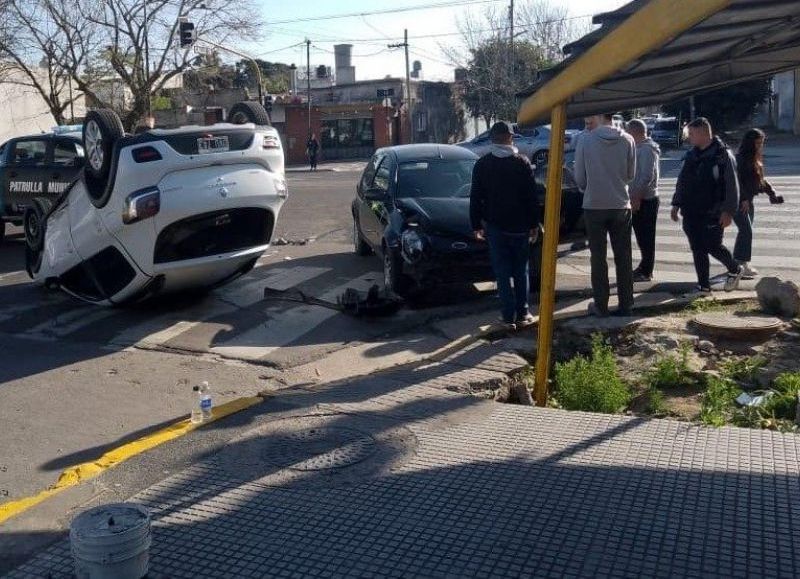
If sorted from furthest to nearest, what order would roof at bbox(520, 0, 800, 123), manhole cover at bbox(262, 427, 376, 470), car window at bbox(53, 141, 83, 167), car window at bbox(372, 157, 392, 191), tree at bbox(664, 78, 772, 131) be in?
1. tree at bbox(664, 78, 772, 131)
2. car window at bbox(53, 141, 83, 167)
3. car window at bbox(372, 157, 392, 191)
4. manhole cover at bbox(262, 427, 376, 470)
5. roof at bbox(520, 0, 800, 123)

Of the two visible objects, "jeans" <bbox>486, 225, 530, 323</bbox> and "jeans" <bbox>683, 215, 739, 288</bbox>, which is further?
"jeans" <bbox>683, 215, 739, 288</bbox>

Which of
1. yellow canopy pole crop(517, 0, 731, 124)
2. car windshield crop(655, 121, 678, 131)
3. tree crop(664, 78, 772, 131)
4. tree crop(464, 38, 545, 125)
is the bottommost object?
car windshield crop(655, 121, 678, 131)

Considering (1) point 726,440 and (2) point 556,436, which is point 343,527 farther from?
(1) point 726,440

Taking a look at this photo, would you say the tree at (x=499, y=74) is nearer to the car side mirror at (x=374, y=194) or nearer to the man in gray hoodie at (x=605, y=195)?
the car side mirror at (x=374, y=194)

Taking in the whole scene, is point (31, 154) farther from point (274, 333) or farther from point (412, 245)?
point (412, 245)

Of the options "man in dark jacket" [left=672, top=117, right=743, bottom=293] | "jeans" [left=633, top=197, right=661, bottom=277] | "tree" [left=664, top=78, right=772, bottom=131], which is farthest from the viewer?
"tree" [left=664, top=78, right=772, bottom=131]

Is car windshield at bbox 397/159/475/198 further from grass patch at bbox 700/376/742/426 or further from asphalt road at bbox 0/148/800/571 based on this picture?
grass patch at bbox 700/376/742/426

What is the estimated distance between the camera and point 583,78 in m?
5.33

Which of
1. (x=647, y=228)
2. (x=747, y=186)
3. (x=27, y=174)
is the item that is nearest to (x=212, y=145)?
(x=647, y=228)

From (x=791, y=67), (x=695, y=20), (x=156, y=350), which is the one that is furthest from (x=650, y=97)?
(x=156, y=350)

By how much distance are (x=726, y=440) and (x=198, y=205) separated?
17.3 ft

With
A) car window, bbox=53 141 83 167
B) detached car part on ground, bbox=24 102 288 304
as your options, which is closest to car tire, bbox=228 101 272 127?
detached car part on ground, bbox=24 102 288 304

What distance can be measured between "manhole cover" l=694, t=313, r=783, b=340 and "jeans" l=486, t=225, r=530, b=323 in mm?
1561

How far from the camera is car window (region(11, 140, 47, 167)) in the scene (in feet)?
53.8
